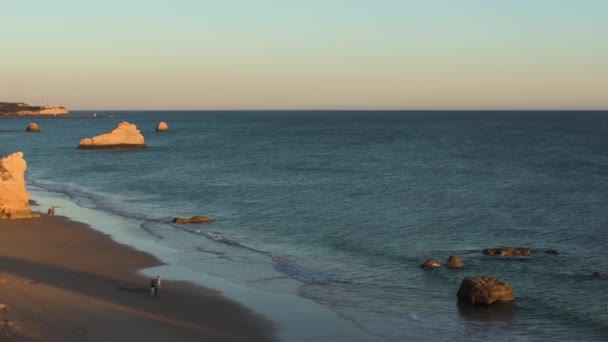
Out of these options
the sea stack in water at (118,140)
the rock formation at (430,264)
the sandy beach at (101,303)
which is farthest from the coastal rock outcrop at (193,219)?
the sea stack in water at (118,140)

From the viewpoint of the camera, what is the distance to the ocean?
31109 millimetres

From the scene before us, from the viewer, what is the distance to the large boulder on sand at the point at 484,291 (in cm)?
3225

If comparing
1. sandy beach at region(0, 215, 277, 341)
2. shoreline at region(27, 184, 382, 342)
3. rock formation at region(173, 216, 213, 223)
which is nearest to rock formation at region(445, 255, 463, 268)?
shoreline at region(27, 184, 382, 342)

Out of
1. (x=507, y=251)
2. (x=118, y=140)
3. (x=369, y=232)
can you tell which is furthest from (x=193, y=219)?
(x=118, y=140)

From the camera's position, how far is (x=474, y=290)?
3234 centimetres

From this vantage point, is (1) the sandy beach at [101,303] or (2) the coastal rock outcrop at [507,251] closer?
(1) the sandy beach at [101,303]

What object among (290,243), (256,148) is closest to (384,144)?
(256,148)

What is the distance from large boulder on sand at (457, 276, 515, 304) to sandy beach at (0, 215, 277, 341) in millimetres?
9993

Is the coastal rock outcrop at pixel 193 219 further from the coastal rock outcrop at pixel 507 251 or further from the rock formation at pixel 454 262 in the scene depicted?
the coastal rock outcrop at pixel 507 251

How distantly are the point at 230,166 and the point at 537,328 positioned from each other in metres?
76.6

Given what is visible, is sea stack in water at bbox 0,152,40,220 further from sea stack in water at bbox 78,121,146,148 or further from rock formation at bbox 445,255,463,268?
sea stack in water at bbox 78,121,146,148

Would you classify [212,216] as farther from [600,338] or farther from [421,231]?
[600,338]

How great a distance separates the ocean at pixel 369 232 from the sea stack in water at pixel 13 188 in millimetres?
5835

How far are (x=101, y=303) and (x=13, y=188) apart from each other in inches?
969
